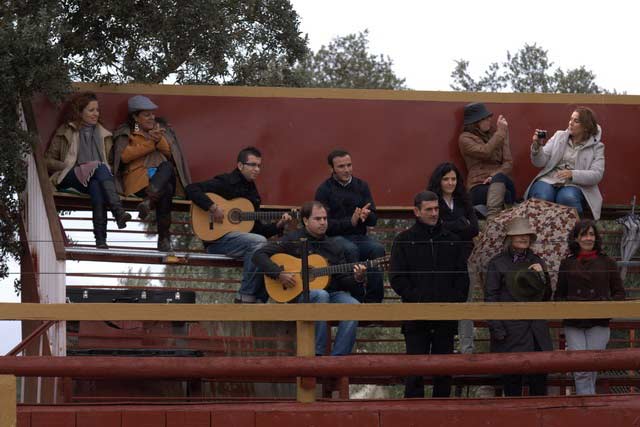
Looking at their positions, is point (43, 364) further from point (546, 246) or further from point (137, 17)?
point (137, 17)

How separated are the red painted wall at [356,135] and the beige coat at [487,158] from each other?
0.74 metres

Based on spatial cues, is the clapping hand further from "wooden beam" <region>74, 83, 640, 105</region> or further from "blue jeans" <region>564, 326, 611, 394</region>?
"wooden beam" <region>74, 83, 640, 105</region>

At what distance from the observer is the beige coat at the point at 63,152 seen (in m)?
14.0

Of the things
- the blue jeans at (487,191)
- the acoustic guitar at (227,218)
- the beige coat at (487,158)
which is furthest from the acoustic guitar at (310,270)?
the beige coat at (487,158)

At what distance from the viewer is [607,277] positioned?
11641 millimetres

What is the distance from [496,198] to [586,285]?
2.87 m

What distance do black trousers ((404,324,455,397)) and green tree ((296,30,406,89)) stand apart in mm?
28117

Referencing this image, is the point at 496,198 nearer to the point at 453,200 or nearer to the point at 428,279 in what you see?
the point at 453,200

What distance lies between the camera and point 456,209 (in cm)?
1249

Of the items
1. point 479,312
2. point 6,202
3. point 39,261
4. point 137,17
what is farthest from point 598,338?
point 137,17

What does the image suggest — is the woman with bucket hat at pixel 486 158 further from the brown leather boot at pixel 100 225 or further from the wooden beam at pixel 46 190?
the wooden beam at pixel 46 190

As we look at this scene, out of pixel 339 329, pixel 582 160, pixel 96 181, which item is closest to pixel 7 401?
pixel 339 329

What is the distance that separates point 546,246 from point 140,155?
3.82 metres

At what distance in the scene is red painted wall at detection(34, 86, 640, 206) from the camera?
15523 millimetres
